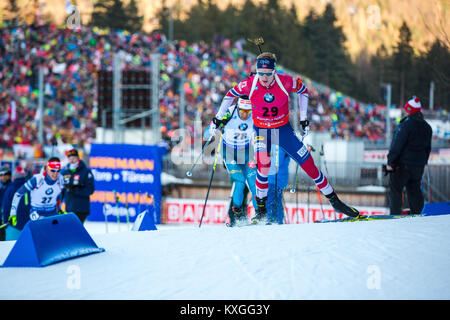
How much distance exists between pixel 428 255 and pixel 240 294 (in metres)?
1.66

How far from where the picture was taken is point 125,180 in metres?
15.9

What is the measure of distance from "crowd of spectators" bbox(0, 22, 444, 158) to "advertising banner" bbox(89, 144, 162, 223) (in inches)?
339

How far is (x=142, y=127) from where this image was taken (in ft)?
60.9

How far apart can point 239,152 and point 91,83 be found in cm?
2224

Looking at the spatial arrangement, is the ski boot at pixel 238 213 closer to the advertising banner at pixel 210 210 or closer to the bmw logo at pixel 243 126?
the bmw logo at pixel 243 126

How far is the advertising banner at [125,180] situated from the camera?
15.7 m

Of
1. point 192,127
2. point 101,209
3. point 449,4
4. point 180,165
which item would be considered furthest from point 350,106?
point 449,4

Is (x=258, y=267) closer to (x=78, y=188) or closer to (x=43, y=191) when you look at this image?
(x=43, y=191)

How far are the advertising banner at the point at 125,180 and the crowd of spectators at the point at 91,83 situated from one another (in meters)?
8.61

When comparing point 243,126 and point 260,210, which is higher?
point 243,126

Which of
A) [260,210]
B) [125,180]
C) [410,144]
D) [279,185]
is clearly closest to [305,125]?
[260,210]

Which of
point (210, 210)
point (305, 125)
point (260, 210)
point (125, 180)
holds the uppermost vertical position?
point (305, 125)

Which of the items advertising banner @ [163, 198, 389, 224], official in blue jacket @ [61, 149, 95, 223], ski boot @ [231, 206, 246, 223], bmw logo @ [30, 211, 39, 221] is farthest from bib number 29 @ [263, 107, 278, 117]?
advertising banner @ [163, 198, 389, 224]
